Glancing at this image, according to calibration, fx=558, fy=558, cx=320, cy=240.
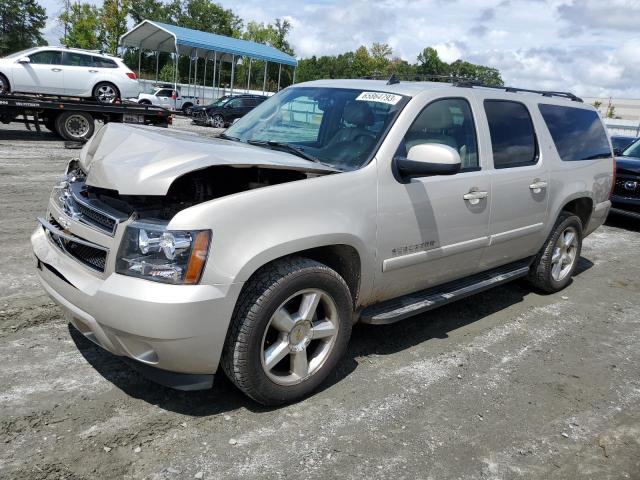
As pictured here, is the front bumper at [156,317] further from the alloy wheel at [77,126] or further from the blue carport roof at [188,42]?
the blue carport roof at [188,42]

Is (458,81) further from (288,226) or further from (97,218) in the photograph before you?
(97,218)

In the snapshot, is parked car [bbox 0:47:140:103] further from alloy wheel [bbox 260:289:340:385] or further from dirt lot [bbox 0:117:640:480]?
alloy wheel [bbox 260:289:340:385]

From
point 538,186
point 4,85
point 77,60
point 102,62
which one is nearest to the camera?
point 538,186

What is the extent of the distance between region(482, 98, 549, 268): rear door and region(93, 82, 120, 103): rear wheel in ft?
47.1

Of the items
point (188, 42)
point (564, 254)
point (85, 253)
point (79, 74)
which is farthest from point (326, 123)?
point (188, 42)

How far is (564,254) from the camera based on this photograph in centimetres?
558

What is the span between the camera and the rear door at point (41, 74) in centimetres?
1499

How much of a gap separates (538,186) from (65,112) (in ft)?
42.5

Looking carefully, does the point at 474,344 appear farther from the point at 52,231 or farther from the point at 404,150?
the point at 52,231

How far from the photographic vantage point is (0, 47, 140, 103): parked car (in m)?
15.0

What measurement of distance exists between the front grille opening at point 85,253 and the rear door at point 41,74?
14.1 m

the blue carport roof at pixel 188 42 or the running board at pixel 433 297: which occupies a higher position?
the blue carport roof at pixel 188 42

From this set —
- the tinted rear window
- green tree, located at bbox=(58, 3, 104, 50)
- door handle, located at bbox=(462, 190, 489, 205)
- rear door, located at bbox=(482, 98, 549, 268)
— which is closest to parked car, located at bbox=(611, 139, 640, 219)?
the tinted rear window

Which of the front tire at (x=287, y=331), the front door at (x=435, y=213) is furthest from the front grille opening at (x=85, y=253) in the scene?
the front door at (x=435, y=213)
